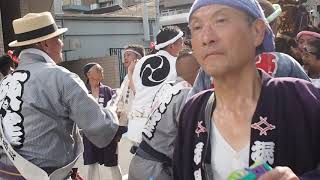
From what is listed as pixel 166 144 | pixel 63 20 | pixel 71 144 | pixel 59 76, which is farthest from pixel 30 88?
pixel 63 20

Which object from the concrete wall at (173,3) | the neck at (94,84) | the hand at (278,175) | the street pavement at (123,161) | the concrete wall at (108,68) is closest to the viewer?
the hand at (278,175)

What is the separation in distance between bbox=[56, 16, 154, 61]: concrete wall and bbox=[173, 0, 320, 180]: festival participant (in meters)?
15.3

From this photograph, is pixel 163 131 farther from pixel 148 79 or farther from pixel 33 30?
pixel 148 79

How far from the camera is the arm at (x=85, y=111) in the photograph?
3.05 m

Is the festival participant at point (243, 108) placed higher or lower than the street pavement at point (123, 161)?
higher

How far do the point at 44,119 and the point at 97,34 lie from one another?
51.9ft

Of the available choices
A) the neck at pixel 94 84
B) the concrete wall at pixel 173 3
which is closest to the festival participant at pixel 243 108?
the neck at pixel 94 84

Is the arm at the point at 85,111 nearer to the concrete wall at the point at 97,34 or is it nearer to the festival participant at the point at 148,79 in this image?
the festival participant at the point at 148,79

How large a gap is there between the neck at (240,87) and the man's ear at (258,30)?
0.11 meters

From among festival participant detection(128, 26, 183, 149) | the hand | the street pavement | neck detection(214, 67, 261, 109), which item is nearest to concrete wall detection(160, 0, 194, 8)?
the street pavement

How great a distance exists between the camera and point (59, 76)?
306 cm

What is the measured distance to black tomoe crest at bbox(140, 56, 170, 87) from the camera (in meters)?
4.32

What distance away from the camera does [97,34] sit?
18547 millimetres

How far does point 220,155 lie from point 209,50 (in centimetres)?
40
